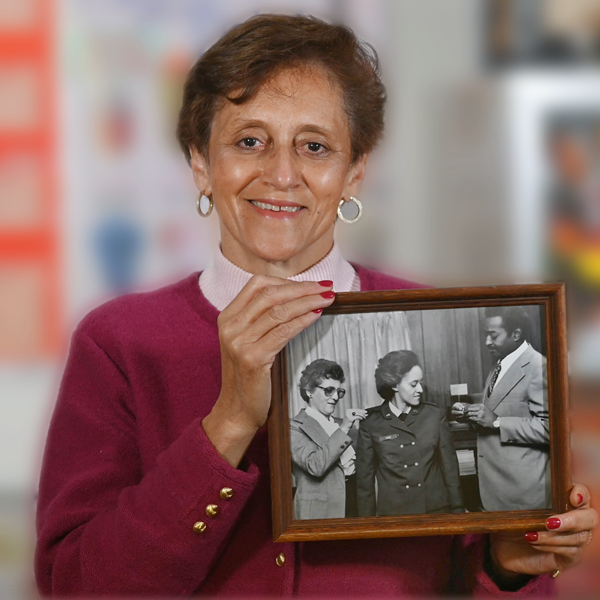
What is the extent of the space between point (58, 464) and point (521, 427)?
595 millimetres

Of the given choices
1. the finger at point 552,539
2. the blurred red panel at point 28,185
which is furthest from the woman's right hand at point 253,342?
the blurred red panel at point 28,185

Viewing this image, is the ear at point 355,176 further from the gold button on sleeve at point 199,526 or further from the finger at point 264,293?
the gold button on sleeve at point 199,526

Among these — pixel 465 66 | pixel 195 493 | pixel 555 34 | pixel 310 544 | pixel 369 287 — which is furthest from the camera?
pixel 465 66

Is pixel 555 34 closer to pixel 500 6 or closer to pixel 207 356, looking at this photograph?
pixel 500 6

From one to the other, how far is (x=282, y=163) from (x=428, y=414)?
0.36m

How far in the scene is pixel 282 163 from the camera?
3.62 feet

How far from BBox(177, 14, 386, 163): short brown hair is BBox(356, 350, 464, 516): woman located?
0.36m

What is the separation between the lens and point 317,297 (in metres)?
0.98

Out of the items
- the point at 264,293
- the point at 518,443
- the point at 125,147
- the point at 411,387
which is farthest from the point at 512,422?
the point at 125,147

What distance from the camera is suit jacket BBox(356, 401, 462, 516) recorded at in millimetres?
1021

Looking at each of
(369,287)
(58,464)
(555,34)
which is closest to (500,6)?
(555,34)

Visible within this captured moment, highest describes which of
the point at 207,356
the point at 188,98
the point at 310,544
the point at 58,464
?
the point at 188,98

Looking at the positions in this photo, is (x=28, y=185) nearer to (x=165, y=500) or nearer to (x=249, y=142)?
(x=249, y=142)

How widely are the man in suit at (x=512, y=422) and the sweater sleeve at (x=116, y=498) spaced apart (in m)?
0.28
